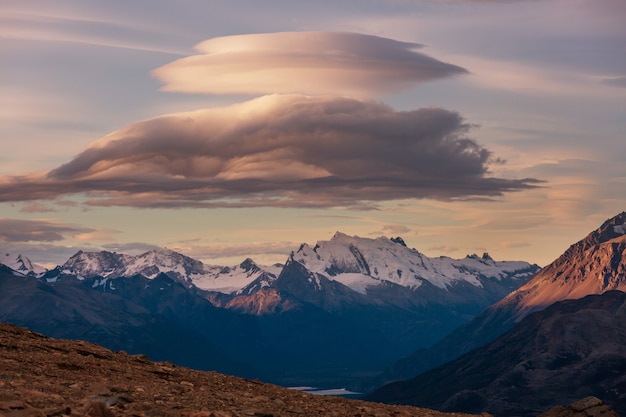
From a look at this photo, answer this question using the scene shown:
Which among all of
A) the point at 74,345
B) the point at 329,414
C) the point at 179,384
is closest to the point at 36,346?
the point at 74,345

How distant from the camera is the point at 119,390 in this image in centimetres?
5016

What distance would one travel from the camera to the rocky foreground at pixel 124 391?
42625 mm

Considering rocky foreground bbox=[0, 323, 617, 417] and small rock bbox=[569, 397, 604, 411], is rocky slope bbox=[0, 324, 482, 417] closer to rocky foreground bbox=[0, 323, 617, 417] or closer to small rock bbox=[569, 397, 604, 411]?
rocky foreground bbox=[0, 323, 617, 417]

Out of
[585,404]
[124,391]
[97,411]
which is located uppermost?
[97,411]

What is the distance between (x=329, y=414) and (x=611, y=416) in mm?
16381

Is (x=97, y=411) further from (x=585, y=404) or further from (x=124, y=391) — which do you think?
(x=585, y=404)

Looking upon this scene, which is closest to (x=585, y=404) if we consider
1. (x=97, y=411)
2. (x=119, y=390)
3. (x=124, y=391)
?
A: (x=124, y=391)

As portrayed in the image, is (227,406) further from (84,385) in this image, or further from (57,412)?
(57,412)

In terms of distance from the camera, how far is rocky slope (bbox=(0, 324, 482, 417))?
Answer: 4250cm

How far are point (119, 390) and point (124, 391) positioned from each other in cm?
34

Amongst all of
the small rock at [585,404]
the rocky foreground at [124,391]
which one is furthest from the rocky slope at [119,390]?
the small rock at [585,404]

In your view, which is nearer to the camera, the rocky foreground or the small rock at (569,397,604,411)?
the rocky foreground

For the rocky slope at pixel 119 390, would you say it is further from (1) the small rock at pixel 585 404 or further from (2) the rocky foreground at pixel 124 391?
(1) the small rock at pixel 585 404

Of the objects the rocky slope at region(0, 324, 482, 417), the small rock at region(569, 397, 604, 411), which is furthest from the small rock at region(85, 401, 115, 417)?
the small rock at region(569, 397, 604, 411)
